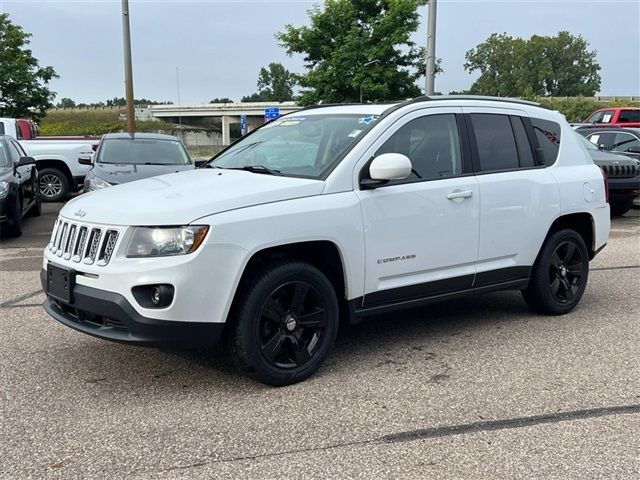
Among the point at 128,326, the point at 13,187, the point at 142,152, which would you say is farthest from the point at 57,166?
the point at 128,326

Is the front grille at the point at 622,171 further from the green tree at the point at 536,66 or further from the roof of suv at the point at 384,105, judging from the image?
the green tree at the point at 536,66

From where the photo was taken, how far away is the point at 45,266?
4262 mm

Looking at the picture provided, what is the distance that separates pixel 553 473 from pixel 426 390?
108cm

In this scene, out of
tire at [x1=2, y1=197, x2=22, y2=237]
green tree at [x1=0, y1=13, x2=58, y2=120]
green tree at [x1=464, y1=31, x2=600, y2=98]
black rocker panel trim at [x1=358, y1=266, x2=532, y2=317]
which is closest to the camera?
black rocker panel trim at [x1=358, y1=266, x2=532, y2=317]

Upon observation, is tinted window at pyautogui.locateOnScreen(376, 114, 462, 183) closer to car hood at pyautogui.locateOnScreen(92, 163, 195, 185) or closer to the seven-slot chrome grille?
the seven-slot chrome grille

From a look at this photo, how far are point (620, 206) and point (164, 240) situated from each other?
1229 centimetres

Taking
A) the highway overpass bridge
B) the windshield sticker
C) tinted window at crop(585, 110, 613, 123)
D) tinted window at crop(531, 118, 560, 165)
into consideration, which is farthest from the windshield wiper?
the highway overpass bridge

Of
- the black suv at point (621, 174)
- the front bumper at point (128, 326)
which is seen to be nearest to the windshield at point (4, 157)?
the front bumper at point (128, 326)

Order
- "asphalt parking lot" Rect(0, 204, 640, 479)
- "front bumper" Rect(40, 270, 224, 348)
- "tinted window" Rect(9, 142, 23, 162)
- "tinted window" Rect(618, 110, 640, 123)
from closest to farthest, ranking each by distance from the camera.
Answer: "asphalt parking lot" Rect(0, 204, 640, 479)
"front bumper" Rect(40, 270, 224, 348)
"tinted window" Rect(9, 142, 23, 162)
"tinted window" Rect(618, 110, 640, 123)

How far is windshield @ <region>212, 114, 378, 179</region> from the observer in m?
4.42

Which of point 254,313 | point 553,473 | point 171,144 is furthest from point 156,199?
point 171,144

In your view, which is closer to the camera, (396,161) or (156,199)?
(156,199)

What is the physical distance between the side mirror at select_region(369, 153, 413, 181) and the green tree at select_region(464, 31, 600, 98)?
113m

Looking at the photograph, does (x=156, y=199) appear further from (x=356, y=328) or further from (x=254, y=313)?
(x=356, y=328)
